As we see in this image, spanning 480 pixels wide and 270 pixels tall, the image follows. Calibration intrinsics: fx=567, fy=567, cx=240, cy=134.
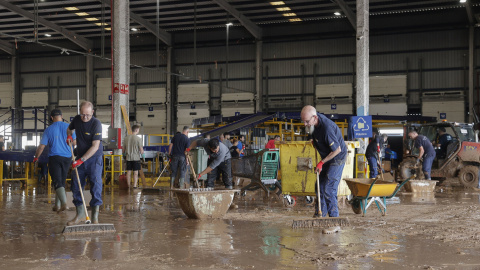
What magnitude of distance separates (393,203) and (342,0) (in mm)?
16835

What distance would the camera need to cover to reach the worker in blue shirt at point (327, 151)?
771cm

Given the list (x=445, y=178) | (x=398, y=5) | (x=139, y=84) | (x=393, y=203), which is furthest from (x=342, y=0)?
(x=393, y=203)

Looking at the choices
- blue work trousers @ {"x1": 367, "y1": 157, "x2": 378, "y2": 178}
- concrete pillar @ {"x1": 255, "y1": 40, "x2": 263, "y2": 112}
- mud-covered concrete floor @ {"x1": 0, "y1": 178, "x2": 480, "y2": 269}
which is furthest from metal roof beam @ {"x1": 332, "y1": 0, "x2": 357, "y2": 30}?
mud-covered concrete floor @ {"x1": 0, "y1": 178, "x2": 480, "y2": 269}

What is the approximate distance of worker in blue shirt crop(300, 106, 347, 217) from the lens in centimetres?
771

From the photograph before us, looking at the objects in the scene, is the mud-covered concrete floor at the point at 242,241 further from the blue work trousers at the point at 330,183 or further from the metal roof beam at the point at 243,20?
the metal roof beam at the point at 243,20

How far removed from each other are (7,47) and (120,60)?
20.9m

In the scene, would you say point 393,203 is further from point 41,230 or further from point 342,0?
point 342,0

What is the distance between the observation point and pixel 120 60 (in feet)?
64.0

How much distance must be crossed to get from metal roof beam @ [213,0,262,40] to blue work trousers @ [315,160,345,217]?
71.6 feet

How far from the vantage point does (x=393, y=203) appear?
39.1 feet

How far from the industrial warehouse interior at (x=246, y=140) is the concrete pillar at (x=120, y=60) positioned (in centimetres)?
5

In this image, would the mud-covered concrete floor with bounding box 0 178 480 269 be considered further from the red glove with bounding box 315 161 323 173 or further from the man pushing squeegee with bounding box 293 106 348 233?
the red glove with bounding box 315 161 323 173

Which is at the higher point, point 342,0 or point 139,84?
point 342,0

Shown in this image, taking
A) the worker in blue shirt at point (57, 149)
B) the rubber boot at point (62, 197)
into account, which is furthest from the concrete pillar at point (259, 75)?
the worker in blue shirt at point (57, 149)
